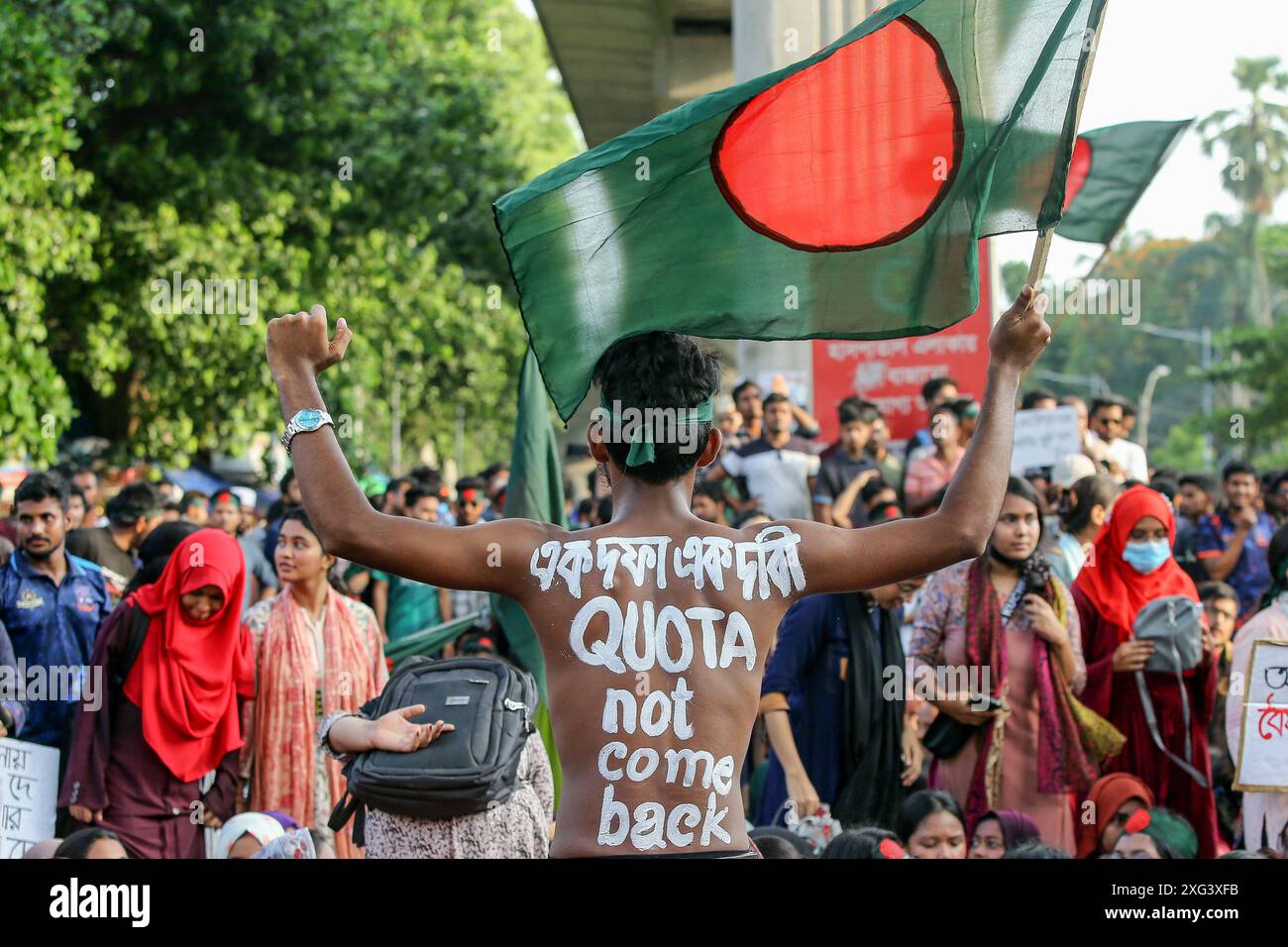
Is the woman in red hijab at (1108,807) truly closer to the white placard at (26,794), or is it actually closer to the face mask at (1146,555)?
the face mask at (1146,555)

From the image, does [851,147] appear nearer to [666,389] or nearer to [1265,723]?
[666,389]

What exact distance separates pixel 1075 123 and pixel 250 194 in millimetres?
15951

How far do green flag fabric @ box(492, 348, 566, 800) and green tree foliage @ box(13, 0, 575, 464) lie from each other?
8.78 m

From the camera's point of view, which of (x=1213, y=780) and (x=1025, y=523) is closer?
(x=1025, y=523)

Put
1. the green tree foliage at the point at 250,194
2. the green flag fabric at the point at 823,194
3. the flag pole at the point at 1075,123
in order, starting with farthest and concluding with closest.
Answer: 1. the green tree foliage at the point at 250,194
2. the green flag fabric at the point at 823,194
3. the flag pole at the point at 1075,123

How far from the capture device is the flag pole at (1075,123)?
139 inches

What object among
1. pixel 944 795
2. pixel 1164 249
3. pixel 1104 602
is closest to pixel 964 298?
pixel 944 795

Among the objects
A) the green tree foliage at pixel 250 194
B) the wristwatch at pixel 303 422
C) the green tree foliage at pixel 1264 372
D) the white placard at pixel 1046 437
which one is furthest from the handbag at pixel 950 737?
the green tree foliage at pixel 1264 372

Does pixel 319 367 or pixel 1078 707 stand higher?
pixel 319 367

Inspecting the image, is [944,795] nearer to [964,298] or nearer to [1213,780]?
[1213,780]

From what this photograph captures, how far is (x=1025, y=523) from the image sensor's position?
6.87m

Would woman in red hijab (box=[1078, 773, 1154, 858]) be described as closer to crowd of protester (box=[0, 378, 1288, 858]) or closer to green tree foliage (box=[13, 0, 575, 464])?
crowd of protester (box=[0, 378, 1288, 858])

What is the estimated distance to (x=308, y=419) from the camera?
322 cm
